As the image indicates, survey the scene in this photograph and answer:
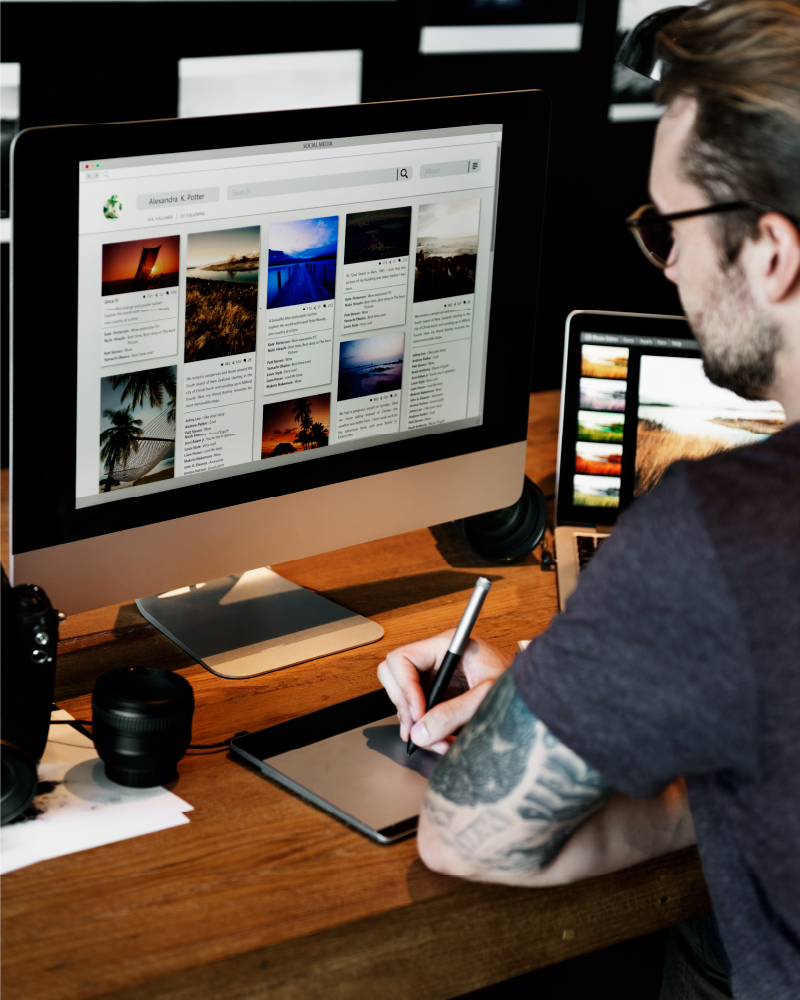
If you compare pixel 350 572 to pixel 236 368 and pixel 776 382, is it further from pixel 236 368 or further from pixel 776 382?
pixel 776 382

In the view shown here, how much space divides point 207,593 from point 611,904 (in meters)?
0.58

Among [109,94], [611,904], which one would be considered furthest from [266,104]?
[611,904]

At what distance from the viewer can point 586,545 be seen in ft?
4.39

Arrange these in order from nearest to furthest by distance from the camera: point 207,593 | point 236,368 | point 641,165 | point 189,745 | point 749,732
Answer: point 749,732 → point 189,745 → point 236,368 → point 207,593 → point 641,165

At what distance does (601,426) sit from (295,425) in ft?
1.56

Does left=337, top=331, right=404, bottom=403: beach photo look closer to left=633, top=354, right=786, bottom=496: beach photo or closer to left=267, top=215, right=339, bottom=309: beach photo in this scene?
left=267, top=215, right=339, bottom=309: beach photo

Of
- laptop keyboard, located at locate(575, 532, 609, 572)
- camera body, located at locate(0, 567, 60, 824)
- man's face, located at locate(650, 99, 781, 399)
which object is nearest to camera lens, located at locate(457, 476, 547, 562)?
laptop keyboard, located at locate(575, 532, 609, 572)

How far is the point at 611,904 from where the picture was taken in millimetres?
812

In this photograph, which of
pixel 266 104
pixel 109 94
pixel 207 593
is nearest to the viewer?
pixel 207 593

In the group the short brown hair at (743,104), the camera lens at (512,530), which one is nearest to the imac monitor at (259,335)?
the camera lens at (512,530)

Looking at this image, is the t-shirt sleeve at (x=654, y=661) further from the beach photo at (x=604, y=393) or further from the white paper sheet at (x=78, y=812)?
the beach photo at (x=604, y=393)

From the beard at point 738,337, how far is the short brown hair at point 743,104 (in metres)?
0.03

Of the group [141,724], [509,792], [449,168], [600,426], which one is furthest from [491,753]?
[600,426]

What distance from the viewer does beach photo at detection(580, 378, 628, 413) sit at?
4.48 feet
